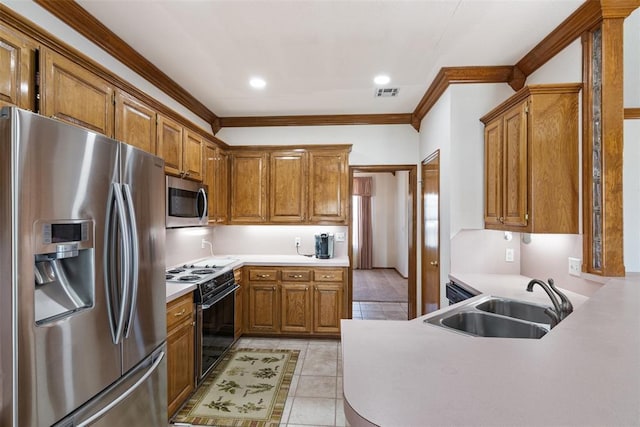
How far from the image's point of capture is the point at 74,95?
166cm

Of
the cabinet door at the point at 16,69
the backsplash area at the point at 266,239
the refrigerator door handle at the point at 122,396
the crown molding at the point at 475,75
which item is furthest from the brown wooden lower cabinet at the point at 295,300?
the cabinet door at the point at 16,69

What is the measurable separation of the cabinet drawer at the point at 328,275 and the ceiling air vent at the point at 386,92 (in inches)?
79.8

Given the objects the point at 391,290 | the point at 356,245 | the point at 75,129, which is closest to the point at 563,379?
the point at 75,129

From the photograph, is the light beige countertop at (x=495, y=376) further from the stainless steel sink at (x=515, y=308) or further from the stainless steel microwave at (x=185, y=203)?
the stainless steel microwave at (x=185, y=203)

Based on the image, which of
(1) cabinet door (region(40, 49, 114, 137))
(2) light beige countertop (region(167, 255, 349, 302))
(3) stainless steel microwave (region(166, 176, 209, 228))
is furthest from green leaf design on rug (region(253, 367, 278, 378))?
(1) cabinet door (region(40, 49, 114, 137))

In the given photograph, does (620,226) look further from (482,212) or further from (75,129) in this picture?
(75,129)

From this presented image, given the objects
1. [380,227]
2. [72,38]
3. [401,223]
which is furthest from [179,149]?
[380,227]

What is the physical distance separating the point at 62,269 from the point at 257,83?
2422mm

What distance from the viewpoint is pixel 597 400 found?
2.43 ft

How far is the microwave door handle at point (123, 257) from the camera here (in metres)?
1.44

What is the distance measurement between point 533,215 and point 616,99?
33.1 inches

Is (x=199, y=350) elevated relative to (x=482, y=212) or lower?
lower

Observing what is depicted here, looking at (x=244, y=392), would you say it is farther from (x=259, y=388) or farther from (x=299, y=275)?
(x=299, y=275)

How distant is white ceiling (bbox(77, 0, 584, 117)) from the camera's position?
76.7 inches
